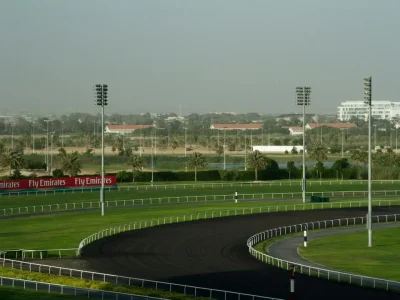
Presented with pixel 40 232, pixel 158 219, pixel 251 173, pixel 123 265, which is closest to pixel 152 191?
pixel 251 173

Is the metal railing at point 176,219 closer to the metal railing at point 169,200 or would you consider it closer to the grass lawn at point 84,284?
the grass lawn at point 84,284

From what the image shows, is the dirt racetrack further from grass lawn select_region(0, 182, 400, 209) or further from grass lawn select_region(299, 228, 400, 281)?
grass lawn select_region(0, 182, 400, 209)

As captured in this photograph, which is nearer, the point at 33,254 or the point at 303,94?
the point at 33,254

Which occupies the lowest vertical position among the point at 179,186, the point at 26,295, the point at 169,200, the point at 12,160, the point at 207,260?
the point at 26,295

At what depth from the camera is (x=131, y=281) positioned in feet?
102

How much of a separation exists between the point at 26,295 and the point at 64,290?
1.42 metres

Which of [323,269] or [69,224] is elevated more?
[323,269]

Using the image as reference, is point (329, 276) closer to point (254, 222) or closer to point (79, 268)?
point (79, 268)

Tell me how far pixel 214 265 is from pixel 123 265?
159 inches

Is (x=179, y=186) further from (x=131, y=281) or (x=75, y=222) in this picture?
(x=131, y=281)

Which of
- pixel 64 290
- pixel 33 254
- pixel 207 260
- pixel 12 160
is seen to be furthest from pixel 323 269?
pixel 12 160

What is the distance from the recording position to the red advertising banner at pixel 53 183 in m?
74.9

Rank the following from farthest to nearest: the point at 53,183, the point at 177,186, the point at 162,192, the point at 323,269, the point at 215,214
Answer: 1. the point at 177,186
2. the point at 162,192
3. the point at 53,183
4. the point at 215,214
5. the point at 323,269

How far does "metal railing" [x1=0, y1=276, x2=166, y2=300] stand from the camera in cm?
2738
